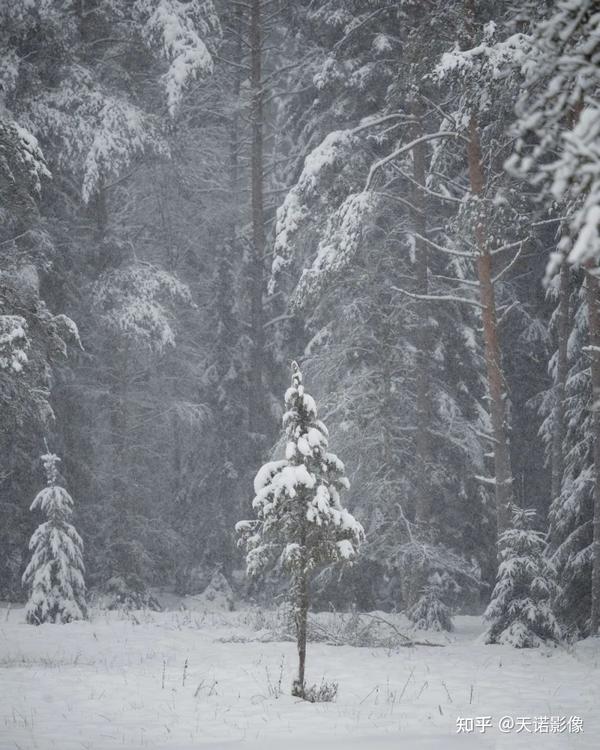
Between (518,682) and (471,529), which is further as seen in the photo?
(471,529)

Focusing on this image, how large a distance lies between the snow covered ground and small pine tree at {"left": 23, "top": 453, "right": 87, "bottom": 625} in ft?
2.67

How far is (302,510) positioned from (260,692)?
2363 mm

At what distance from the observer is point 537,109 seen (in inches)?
152

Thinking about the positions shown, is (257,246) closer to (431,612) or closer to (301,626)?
(431,612)

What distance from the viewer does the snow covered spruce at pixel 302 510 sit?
26.6 ft

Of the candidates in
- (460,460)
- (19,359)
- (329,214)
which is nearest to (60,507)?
(19,359)

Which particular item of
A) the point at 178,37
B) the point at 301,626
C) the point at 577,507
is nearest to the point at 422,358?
the point at 577,507

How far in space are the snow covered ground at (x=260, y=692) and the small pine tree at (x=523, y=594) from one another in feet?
1.30

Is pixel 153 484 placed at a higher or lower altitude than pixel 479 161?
lower

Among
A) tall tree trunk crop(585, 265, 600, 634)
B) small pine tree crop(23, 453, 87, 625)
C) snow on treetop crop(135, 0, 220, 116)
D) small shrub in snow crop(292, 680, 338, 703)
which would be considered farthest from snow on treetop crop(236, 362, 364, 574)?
snow on treetop crop(135, 0, 220, 116)

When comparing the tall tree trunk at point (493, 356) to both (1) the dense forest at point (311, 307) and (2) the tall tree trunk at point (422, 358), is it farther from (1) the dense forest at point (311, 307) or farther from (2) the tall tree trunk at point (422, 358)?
(2) the tall tree trunk at point (422, 358)

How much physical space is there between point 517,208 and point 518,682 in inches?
289

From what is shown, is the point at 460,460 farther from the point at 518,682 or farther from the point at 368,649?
the point at 518,682

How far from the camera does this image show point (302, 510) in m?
8.17
